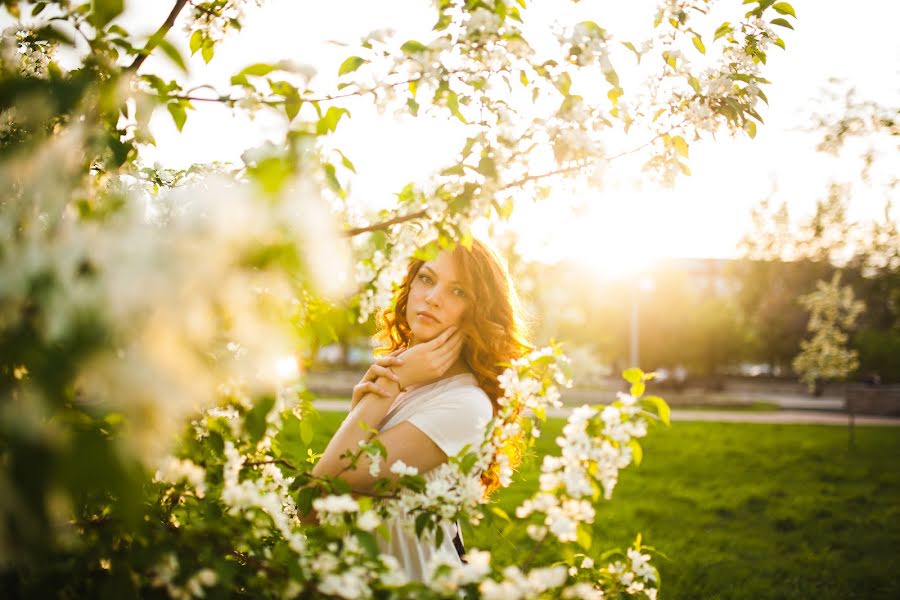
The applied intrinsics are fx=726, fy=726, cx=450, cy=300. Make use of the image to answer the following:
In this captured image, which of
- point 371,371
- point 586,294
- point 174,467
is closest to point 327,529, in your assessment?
point 174,467

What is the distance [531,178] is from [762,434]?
47.6ft

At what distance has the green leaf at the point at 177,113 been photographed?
1915 millimetres

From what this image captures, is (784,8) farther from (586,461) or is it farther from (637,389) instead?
(586,461)

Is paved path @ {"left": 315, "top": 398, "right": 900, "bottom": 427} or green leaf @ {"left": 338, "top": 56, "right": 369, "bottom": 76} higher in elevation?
green leaf @ {"left": 338, "top": 56, "right": 369, "bottom": 76}

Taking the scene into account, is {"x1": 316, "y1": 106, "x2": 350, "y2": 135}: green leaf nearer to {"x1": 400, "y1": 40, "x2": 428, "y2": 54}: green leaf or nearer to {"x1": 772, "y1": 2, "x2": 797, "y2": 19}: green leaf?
{"x1": 400, "y1": 40, "x2": 428, "y2": 54}: green leaf

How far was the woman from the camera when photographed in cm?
255

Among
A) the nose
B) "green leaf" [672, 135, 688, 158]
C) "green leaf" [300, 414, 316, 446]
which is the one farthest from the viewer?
the nose

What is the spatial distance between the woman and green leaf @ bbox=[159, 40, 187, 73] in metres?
1.38

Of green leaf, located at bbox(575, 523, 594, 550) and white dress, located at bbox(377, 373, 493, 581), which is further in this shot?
white dress, located at bbox(377, 373, 493, 581)

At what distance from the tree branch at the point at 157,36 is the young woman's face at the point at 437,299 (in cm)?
134

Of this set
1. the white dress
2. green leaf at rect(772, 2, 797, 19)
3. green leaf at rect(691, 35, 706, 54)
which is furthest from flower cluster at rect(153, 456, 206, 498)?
green leaf at rect(772, 2, 797, 19)

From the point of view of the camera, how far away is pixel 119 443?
998 mm

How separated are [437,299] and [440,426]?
2.15 feet

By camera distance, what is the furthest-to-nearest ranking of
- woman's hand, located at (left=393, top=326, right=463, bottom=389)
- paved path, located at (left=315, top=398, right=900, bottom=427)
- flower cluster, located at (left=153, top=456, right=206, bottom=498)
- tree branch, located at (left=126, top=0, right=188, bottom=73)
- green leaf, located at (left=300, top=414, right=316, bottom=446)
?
paved path, located at (left=315, top=398, right=900, bottom=427) → woman's hand, located at (left=393, top=326, right=463, bottom=389) → green leaf, located at (left=300, top=414, right=316, bottom=446) → tree branch, located at (left=126, top=0, right=188, bottom=73) → flower cluster, located at (left=153, top=456, right=206, bottom=498)
